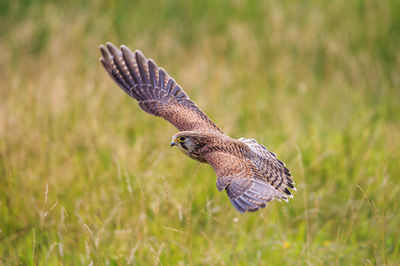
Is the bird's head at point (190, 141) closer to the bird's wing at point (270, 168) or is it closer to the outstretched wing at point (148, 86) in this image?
the bird's wing at point (270, 168)

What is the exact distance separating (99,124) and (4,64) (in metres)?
2.04

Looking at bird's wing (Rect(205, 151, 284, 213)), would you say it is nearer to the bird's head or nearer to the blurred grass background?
the bird's head

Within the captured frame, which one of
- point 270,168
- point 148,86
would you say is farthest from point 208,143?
point 148,86

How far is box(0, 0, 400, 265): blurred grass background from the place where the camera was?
422cm

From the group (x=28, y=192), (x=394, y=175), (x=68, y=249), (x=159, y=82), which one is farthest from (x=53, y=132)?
(x=394, y=175)

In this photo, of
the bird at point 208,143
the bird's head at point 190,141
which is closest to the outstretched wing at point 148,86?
the bird at point 208,143

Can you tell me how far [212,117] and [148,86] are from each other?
1.68m

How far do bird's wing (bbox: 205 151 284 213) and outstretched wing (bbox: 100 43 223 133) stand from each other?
29.2 inches

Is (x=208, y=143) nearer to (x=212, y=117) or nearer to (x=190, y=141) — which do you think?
(x=190, y=141)

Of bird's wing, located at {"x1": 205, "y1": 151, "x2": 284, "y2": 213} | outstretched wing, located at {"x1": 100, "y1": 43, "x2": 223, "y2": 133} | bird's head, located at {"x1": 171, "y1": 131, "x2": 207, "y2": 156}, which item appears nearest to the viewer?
bird's wing, located at {"x1": 205, "y1": 151, "x2": 284, "y2": 213}

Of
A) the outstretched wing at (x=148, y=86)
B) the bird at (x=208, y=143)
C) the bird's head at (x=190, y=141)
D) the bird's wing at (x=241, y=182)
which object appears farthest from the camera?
the outstretched wing at (x=148, y=86)

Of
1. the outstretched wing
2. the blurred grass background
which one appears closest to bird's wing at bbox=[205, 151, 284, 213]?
the blurred grass background

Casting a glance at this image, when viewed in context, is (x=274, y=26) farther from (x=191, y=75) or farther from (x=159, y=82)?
(x=159, y=82)

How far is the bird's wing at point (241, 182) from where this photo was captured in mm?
3406
